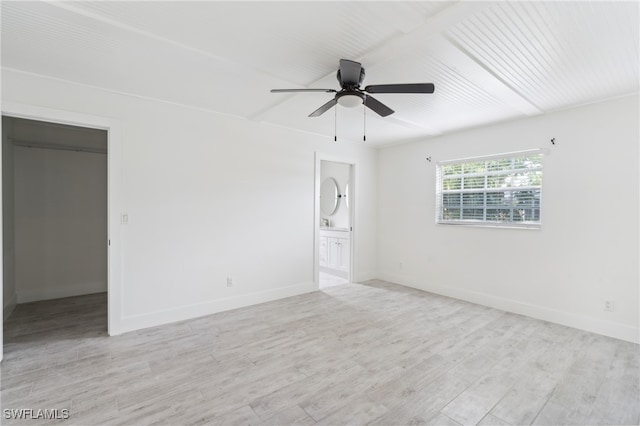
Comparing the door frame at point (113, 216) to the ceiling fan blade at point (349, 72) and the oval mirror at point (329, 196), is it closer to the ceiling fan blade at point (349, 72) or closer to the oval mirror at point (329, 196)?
the ceiling fan blade at point (349, 72)

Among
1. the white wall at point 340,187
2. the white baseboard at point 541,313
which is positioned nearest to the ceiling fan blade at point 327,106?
the white baseboard at point 541,313

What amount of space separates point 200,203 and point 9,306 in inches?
110

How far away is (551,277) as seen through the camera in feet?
11.9

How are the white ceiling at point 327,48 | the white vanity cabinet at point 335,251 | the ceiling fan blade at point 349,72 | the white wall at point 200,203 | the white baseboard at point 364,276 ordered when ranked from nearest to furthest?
the white ceiling at point 327,48 < the ceiling fan blade at point 349,72 < the white wall at point 200,203 < the white baseboard at point 364,276 < the white vanity cabinet at point 335,251

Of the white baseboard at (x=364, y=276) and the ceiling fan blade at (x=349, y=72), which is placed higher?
the ceiling fan blade at (x=349, y=72)

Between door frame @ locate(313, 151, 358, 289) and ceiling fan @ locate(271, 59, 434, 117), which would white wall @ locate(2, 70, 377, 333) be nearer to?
door frame @ locate(313, 151, 358, 289)

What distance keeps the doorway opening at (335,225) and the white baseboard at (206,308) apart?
735mm

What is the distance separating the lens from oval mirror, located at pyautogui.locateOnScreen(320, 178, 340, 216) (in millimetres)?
6512

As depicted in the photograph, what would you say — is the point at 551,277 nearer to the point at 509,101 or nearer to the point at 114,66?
the point at 509,101

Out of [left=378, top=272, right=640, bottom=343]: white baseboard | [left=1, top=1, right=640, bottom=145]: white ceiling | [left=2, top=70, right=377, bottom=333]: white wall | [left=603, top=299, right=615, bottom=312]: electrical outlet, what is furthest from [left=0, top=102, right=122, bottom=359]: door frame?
[left=603, top=299, right=615, bottom=312]: electrical outlet

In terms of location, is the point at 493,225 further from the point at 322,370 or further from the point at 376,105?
the point at 322,370

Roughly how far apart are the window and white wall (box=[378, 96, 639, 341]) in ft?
0.38

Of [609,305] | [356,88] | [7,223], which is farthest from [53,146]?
[609,305]

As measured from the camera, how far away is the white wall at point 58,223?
424 cm
